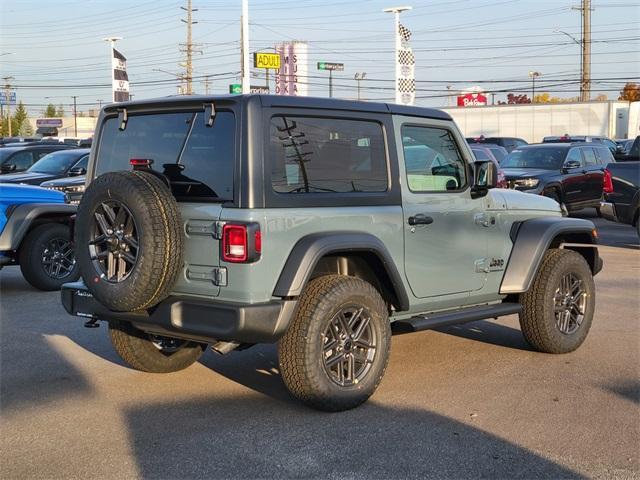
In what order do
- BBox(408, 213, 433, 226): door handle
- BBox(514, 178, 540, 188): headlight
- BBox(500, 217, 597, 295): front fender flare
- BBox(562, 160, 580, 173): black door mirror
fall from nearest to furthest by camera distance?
BBox(408, 213, 433, 226): door handle → BBox(500, 217, 597, 295): front fender flare → BBox(514, 178, 540, 188): headlight → BBox(562, 160, 580, 173): black door mirror

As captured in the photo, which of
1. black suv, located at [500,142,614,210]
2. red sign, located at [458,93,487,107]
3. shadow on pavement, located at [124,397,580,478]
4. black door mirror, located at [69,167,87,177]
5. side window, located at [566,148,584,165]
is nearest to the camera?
shadow on pavement, located at [124,397,580,478]

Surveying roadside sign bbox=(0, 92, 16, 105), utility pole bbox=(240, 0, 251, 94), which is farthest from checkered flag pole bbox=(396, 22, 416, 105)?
roadside sign bbox=(0, 92, 16, 105)

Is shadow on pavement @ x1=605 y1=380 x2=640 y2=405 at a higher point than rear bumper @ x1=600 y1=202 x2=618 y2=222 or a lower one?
lower

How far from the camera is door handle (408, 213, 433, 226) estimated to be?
229 inches

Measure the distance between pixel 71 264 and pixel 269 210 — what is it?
6184 millimetres

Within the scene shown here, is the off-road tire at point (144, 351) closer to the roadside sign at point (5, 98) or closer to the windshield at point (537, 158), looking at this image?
the windshield at point (537, 158)

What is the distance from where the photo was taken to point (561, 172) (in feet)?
59.8

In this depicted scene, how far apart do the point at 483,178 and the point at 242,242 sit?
2334mm

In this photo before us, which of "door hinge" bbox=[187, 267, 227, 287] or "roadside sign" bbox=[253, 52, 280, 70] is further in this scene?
"roadside sign" bbox=[253, 52, 280, 70]

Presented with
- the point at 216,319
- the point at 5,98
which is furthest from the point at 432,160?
the point at 5,98

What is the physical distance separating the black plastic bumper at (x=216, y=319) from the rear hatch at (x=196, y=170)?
0.41 feet

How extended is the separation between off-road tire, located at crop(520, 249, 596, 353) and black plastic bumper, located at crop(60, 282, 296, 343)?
2.62 m

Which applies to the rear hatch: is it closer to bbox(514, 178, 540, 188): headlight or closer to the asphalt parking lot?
the asphalt parking lot

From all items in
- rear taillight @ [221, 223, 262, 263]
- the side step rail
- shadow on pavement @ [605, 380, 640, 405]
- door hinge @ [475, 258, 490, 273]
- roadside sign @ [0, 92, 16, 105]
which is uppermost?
roadside sign @ [0, 92, 16, 105]
